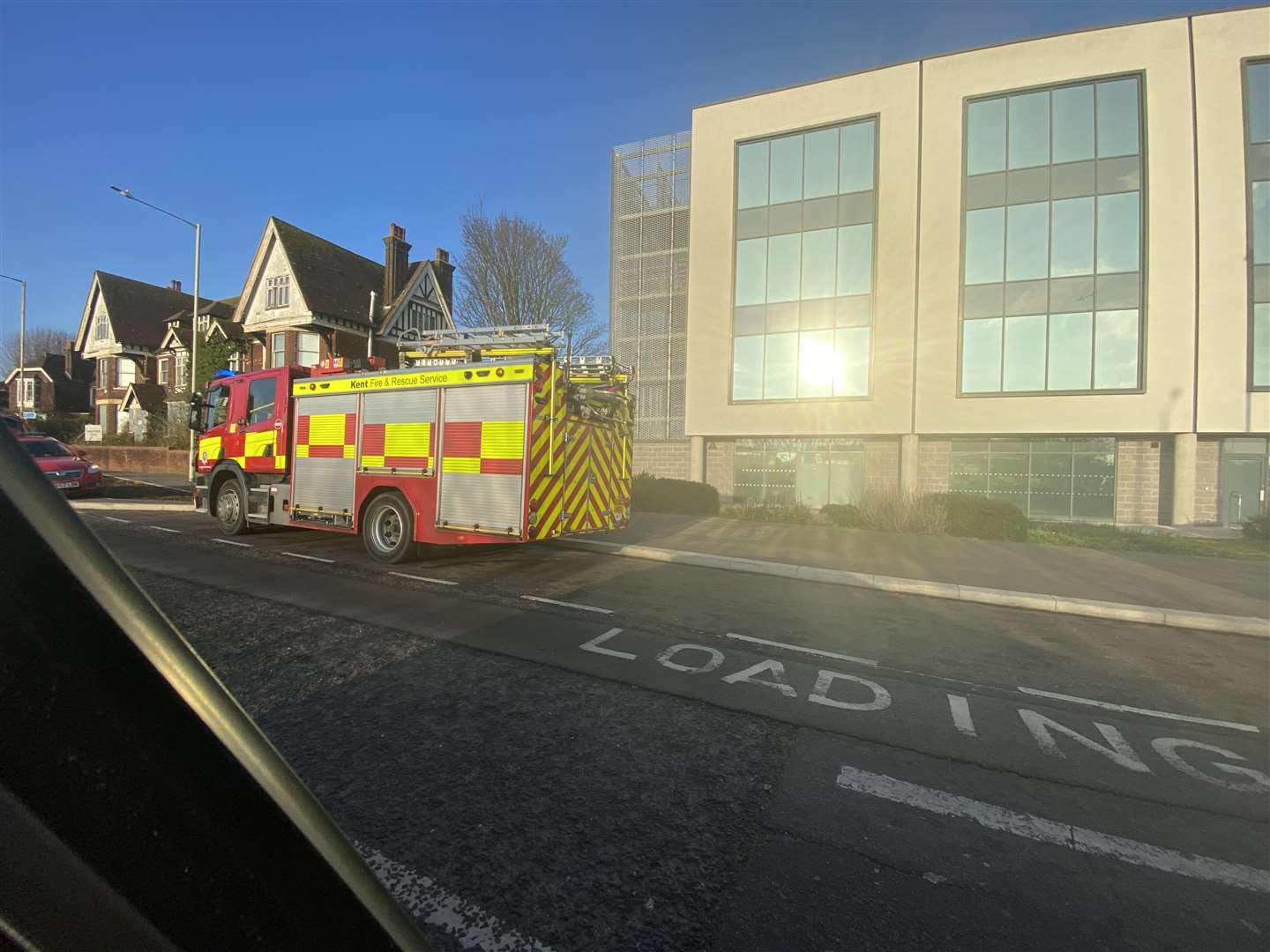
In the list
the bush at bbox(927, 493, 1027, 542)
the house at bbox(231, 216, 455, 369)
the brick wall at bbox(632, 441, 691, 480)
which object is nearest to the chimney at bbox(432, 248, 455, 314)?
the house at bbox(231, 216, 455, 369)

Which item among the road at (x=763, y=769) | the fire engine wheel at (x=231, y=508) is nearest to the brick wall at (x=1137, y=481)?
the road at (x=763, y=769)

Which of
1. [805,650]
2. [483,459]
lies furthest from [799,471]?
[805,650]

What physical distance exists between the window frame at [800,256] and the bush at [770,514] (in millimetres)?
6884

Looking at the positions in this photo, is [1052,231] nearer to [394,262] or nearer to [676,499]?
[676,499]

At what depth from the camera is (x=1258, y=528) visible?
14883 millimetres

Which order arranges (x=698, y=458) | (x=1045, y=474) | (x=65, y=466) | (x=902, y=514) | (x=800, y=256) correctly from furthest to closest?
(x=698, y=458), (x=800, y=256), (x=1045, y=474), (x=65, y=466), (x=902, y=514)

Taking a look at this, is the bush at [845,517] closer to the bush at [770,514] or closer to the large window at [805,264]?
the bush at [770,514]

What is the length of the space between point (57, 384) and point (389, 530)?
60.5m

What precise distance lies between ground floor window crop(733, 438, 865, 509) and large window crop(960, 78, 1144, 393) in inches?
183

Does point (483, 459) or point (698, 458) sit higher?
point (698, 458)

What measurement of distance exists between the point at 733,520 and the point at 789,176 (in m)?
15.6

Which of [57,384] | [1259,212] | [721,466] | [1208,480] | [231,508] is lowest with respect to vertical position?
[231,508]

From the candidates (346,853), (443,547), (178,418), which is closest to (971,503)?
(443,547)

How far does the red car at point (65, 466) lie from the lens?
16219 mm
